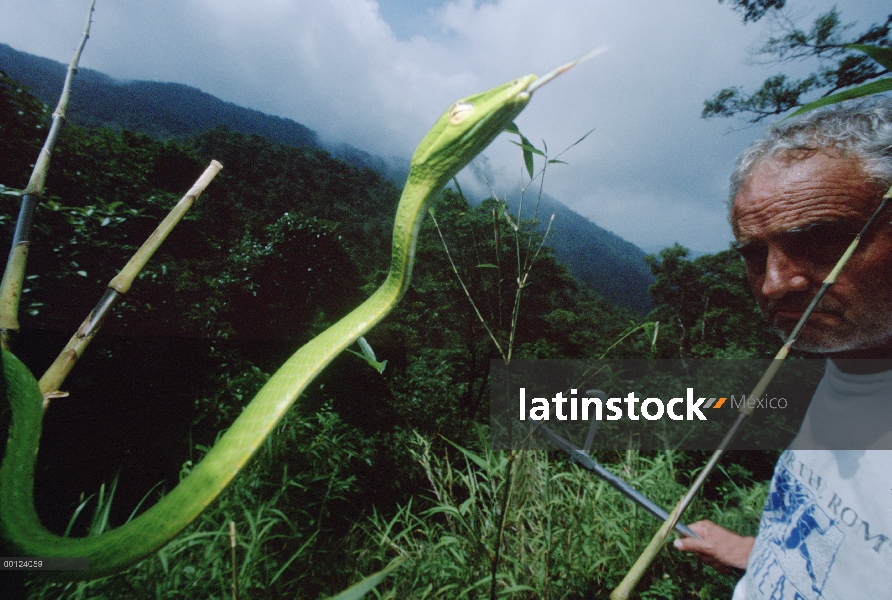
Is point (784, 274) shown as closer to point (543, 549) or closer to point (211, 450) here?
point (211, 450)

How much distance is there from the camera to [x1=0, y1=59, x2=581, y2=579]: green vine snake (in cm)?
52

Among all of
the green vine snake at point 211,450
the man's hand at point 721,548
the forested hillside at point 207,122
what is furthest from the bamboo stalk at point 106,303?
the forested hillside at point 207,122

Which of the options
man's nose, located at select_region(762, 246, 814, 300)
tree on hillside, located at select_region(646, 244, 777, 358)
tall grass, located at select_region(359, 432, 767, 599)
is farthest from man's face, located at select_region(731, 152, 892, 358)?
tree on hillside, located at select_region(646, 244, 777, 358)

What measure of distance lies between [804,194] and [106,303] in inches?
64.2

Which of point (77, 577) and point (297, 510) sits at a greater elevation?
point (77, 577)

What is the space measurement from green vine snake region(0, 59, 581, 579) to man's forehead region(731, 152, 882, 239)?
95cm

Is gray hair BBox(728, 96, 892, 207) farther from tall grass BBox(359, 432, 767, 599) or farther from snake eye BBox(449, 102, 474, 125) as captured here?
tall grass BBox(359, 432, 767, 599)

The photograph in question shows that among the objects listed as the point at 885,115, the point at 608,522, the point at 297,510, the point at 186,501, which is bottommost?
the point at 297,510

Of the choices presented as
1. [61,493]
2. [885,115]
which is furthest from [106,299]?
[61,493]

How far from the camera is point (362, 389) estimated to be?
5.33m

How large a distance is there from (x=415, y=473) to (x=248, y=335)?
277 cm

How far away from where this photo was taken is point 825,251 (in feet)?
3.17

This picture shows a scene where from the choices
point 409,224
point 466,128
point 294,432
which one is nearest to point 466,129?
point 466,128

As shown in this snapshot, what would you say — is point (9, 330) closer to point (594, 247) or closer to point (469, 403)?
point (469, 403)
